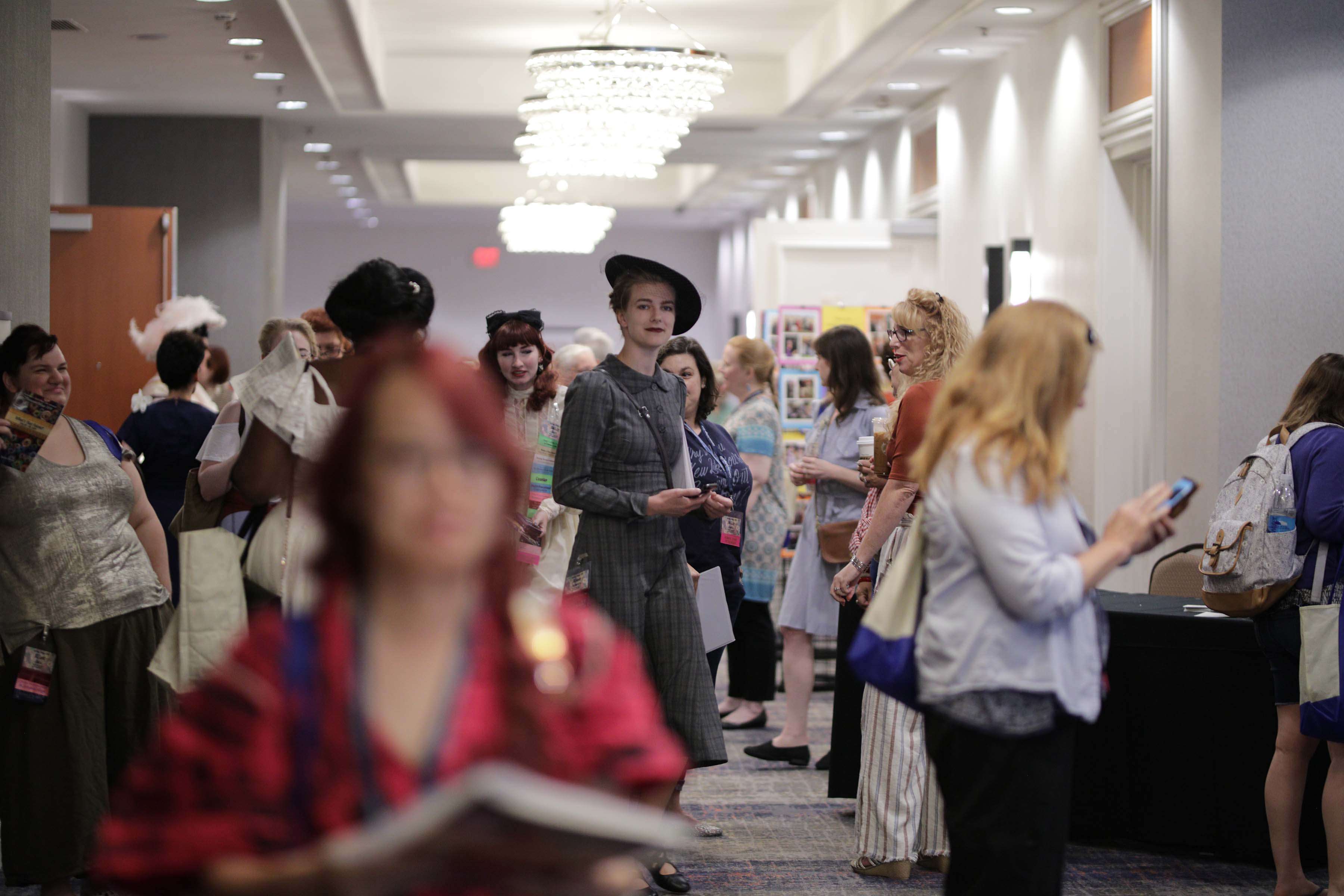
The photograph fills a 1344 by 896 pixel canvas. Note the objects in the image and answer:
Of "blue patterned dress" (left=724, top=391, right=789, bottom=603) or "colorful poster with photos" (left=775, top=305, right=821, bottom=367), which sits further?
"colorful poster with photos" (left=775, top=305, right=821, bottom=367)

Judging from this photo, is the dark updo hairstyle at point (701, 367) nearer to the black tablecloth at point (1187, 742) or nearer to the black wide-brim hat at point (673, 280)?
the black wide-brim hat at point (673, 280)

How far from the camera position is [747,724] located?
6195 millimetres

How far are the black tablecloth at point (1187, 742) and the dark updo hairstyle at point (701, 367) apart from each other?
174 centimetres

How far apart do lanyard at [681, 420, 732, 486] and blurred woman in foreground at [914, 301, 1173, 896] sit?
2030mm

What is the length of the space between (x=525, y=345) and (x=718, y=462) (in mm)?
769

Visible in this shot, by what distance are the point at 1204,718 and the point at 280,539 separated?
2810 mm

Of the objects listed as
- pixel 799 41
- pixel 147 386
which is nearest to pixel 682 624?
pixel 147 386

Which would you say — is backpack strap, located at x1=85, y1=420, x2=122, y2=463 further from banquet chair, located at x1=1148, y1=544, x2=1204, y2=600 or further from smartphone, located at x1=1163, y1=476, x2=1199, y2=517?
banquet chair, located at x1=1148, y1=544, x2=1204, y2=600

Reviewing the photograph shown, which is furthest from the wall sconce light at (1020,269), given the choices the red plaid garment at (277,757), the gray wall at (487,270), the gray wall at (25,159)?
the gray wall at (487,270)

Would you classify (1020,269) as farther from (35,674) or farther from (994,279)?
(35,674)

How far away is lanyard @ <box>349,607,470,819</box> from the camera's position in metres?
1.17

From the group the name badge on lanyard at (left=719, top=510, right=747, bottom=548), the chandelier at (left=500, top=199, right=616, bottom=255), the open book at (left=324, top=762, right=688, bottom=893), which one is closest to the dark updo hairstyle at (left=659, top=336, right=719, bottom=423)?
the name badge on lanyard at (left=719, top=510, right=747, bottom=548)

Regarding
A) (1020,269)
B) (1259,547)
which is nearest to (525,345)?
(1259,547)

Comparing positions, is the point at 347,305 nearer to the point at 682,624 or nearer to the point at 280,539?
the point at 280,539
